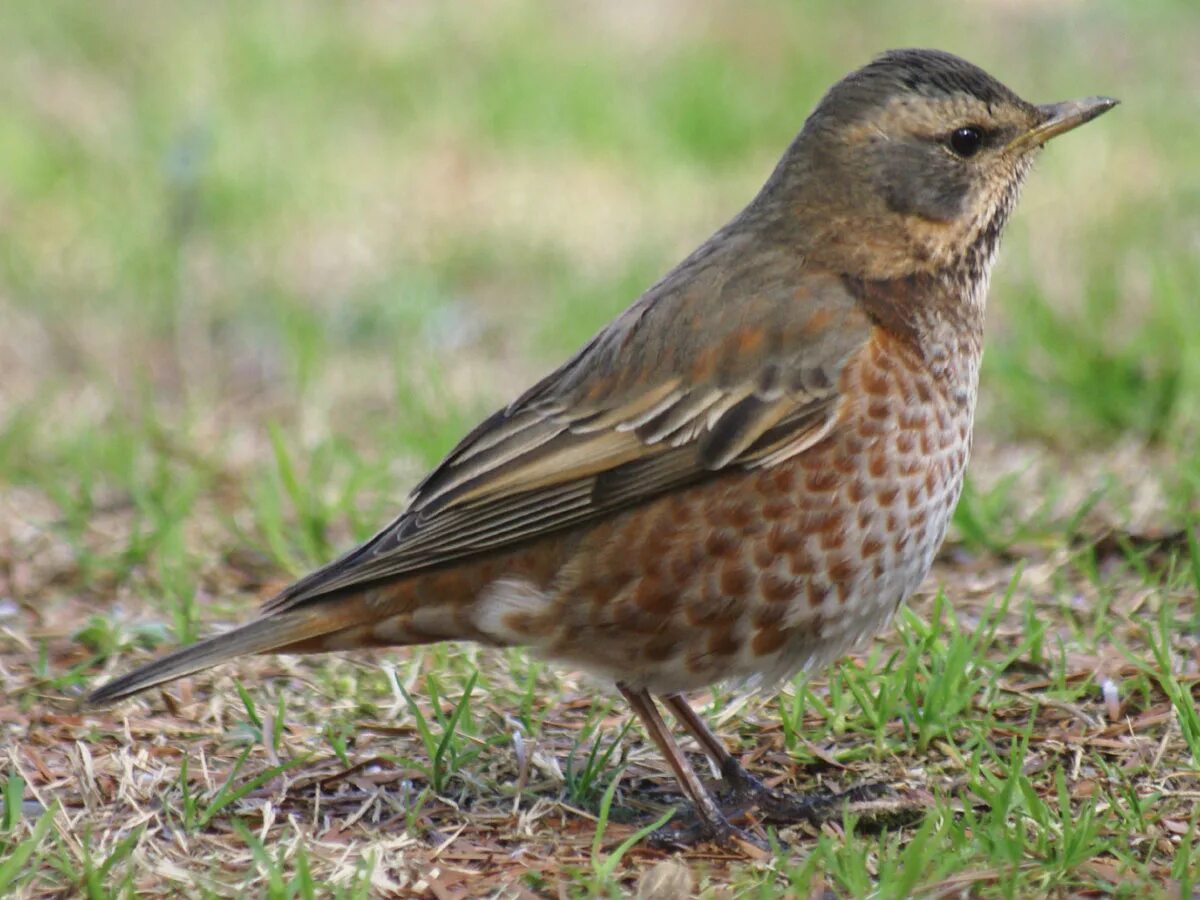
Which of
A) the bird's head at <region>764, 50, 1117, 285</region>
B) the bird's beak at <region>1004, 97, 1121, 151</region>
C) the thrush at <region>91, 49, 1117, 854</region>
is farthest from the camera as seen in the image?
the bird's beak at <region>1004, 97, 1121, 151</region>

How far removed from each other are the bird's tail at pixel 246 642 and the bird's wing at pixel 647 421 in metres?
0.05

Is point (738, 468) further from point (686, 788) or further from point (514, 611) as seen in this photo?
point (686, 788)

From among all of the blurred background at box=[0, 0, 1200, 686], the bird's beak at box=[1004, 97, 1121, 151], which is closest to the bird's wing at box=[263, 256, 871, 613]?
the bird's beak at box=[1004, 97, 1121, 151]

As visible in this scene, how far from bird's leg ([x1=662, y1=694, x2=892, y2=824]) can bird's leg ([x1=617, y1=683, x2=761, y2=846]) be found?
2.9 inches

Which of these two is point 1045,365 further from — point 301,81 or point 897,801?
point 301,81

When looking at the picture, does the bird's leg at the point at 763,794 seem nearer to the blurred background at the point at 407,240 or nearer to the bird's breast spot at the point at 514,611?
the bird's breast spot at the point at 514,611

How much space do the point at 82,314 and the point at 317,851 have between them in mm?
5556

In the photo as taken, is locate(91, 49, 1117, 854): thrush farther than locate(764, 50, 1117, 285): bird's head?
No

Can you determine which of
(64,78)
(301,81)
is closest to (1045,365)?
(301,81)

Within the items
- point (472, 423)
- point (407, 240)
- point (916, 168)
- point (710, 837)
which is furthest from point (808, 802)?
point (407, 240)

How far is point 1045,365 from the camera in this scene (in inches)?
301

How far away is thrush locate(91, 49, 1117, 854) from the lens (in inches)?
185

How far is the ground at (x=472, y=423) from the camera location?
14.7 ft

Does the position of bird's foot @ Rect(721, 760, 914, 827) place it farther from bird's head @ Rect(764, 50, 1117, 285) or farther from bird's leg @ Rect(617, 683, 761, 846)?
bird's head @ Rect(764, 50, 1117, 285)
